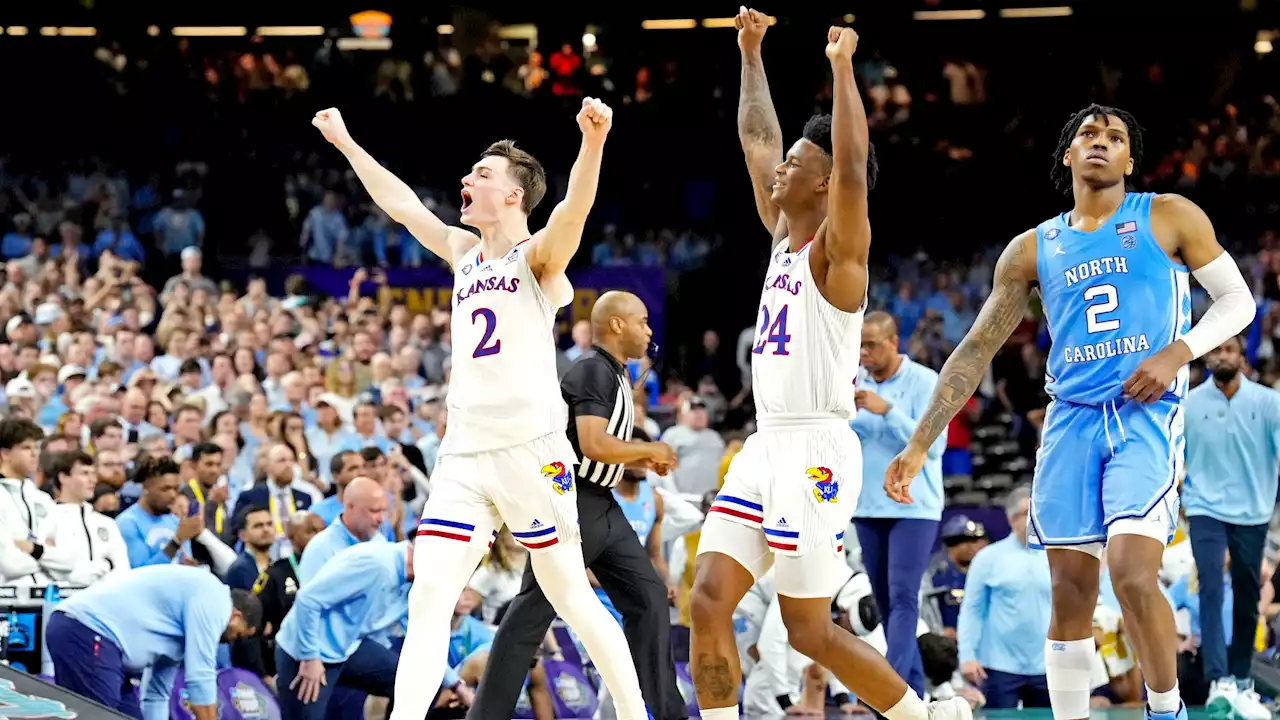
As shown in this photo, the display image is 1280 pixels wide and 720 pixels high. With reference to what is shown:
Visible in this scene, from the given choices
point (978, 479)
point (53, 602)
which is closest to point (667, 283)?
point (978, 479)

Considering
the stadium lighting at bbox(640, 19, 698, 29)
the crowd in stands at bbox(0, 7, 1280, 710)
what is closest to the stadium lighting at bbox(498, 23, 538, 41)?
the crowd in stands at bbox(0, 7, 1280, 710)

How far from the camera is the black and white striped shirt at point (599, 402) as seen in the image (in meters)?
7.42

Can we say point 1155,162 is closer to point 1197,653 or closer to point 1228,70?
point 1228,70

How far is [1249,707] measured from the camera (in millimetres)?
9234

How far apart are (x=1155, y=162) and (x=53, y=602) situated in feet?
60.9

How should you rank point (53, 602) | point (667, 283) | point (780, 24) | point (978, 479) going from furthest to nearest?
point (780, 24), point (667, 283), point (978, 479), point (53, 602)

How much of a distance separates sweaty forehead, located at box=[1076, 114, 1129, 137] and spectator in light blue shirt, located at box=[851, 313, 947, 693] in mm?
2367

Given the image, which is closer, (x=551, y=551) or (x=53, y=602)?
(x=551, y=551)

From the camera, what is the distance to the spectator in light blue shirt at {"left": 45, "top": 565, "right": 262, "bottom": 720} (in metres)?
8.42

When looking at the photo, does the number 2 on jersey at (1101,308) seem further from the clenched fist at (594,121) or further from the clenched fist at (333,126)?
the clenched fist at (333,126)

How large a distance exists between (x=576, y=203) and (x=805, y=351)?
1028mm

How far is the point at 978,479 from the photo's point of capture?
1902 centimetres

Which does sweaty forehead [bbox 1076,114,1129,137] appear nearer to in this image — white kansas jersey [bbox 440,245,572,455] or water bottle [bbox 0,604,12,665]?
white kansas jersey [bbox 440,245,572,455]

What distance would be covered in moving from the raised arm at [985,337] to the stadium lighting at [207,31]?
24.1 m
